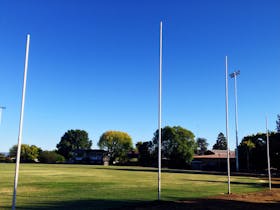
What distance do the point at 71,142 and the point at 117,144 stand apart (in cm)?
4496

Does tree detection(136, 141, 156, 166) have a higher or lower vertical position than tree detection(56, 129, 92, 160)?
lower

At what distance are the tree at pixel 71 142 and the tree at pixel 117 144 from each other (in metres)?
33.3

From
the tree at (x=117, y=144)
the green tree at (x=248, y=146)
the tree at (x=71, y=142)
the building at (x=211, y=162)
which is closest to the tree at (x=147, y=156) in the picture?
the tree at (x=117, y=144)

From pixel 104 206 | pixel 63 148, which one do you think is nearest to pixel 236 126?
pixel 104 206

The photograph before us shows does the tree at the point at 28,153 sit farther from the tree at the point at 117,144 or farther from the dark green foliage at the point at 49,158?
the tree at the point at 117,144

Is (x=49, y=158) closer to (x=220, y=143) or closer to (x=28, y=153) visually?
(x=28, y=153)

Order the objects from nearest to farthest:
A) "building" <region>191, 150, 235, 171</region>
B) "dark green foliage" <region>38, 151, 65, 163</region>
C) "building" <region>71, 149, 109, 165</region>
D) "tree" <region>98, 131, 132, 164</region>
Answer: "building" <region>191, 150, 235, 171</region>, "dark green foliage" <region>38, 151, 65, 163</region>, "tree" <region>98, 131, 132, 164</region>, "building" <region>71, 149, 109, 165</region>

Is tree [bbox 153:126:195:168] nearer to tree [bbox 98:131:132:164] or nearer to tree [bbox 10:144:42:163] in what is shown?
tree [bbox 98:131:132:164]

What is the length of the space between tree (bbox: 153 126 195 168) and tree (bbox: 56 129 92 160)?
65383 mm

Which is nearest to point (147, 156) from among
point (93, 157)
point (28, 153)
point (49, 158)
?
point (93, 157)

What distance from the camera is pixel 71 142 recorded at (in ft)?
535

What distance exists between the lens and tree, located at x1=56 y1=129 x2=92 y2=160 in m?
157

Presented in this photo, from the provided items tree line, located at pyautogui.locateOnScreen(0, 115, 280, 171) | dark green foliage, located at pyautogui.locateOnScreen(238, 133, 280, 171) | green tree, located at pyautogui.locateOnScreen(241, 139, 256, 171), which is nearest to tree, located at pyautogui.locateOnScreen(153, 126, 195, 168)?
tree line, located at pyautogui.locateOnScreen(0, 115, 280, 171)

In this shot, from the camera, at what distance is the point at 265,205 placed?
16.9 metres
